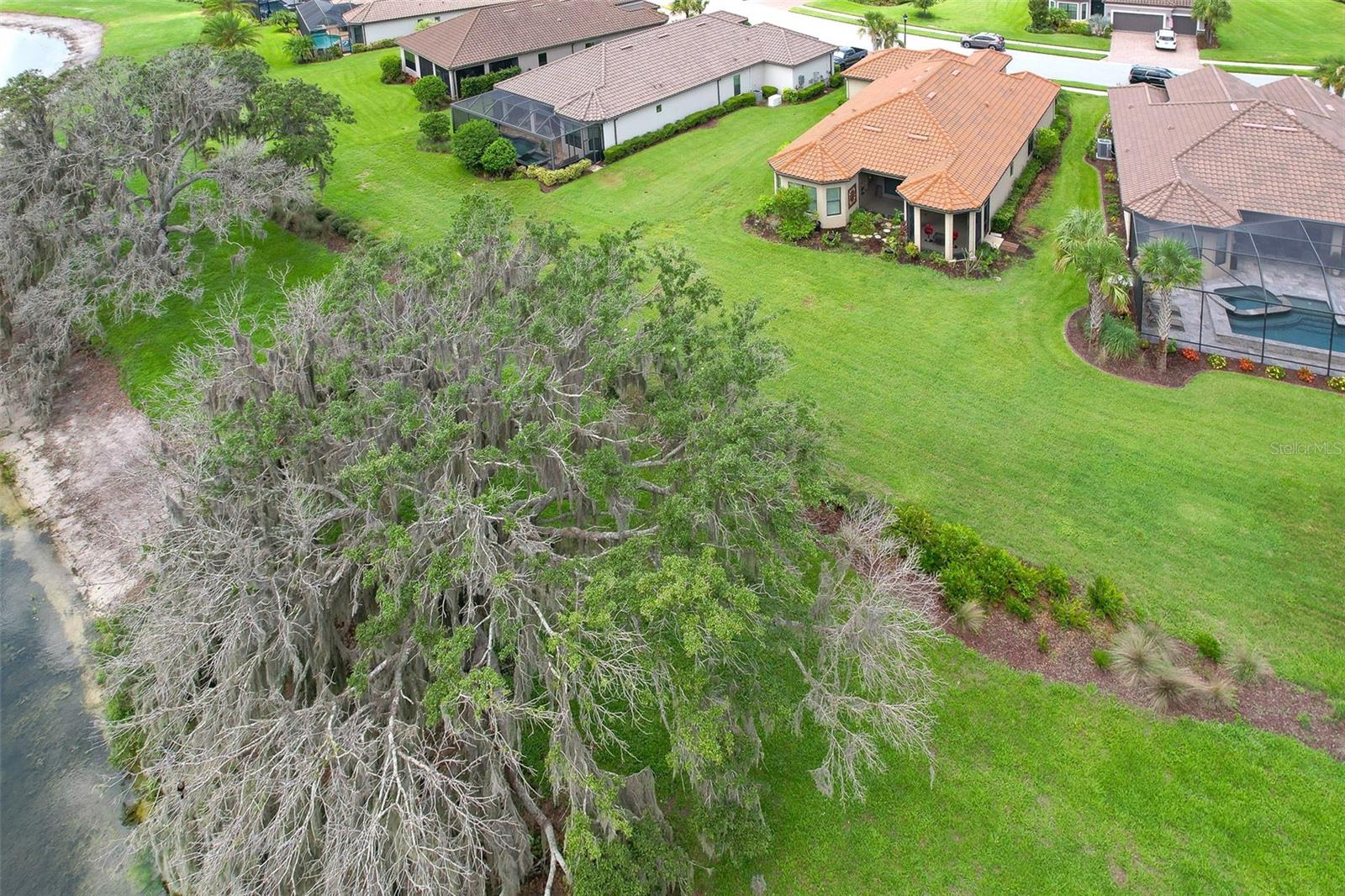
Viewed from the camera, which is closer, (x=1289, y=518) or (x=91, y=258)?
(x=1289, y=518)

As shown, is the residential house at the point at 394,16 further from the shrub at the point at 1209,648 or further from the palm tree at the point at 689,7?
the shrub at the point at 1209,648

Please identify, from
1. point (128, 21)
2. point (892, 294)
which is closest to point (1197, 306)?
point (892, 294)

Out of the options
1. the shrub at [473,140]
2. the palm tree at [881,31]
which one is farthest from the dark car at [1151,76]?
the shrub at [473,140]

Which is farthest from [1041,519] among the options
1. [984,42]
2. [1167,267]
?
[984,42]

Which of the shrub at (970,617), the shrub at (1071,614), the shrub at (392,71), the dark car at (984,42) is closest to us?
the shrub at (1071,614)

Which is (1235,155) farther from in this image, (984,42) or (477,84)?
(477,84)

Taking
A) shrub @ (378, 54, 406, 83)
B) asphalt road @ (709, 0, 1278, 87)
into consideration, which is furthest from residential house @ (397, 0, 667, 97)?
asphalt road @ (709, 0, 1278, 87)

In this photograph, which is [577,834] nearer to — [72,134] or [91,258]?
[91,258]
